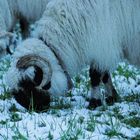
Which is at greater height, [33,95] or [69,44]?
[69,44]

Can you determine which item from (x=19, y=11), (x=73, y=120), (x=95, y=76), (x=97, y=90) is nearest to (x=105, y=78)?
(x=97, y=90)

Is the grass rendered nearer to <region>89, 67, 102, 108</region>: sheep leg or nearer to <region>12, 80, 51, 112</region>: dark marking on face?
<region>89, 67, 102, 108</region>: sheep leg

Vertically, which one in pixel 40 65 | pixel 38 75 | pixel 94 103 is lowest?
pixel 94 103

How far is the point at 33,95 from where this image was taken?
571 centimetres

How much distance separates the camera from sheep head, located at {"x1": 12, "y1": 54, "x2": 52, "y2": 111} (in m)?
5.60

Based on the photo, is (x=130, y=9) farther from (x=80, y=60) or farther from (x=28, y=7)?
(x=28, y=7)

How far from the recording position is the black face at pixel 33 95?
18.5 feet

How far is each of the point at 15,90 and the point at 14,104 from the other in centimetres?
54

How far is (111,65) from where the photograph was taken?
5965mm

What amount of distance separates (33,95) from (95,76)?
0.94 metres

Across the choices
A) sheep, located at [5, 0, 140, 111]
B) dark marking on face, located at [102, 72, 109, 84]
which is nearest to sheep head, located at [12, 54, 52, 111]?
sheep, located at [5, 0, 140, 111]

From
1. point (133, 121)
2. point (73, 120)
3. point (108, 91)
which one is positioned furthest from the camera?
point (108, 91)

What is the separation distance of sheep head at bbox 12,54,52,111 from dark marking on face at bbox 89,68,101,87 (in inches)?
28.4

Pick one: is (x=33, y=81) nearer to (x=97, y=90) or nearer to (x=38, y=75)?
(x=38, y=75)
